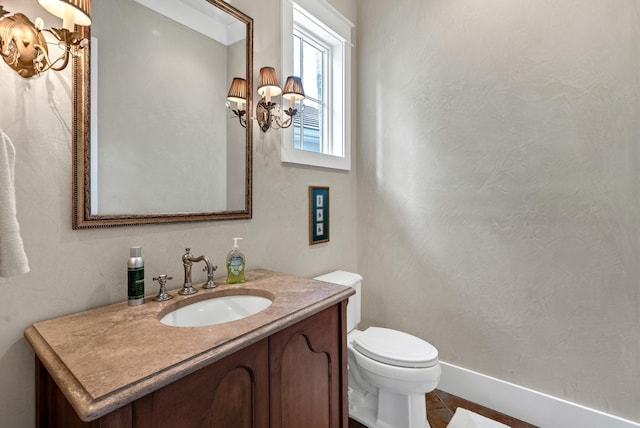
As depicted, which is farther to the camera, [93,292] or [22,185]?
[93,292]

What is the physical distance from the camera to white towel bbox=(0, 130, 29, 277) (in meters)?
0.63

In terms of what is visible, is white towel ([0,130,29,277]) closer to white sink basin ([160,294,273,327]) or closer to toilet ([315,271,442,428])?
white sink basin ([160,294,273,327])

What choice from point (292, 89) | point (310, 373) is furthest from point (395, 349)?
point (292, 89)

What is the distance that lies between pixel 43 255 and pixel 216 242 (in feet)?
1.87

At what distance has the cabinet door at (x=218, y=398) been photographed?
1.99 feet

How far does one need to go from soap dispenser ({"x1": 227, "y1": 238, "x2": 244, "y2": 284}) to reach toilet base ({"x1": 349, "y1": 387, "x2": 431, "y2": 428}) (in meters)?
0.98

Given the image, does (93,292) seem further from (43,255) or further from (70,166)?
(70,166)

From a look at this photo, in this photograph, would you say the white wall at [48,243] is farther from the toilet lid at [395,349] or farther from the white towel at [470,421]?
the white towel at [470,421]

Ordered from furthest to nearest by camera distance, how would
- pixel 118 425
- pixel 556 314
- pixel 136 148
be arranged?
1. pixel 556 314
2. pixel 136 148
3. pixel 118 425

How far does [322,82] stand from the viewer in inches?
83.9

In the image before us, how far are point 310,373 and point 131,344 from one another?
1.83 feet

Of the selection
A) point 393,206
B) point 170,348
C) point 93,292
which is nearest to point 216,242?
point 93,292

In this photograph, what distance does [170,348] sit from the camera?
2.22 ft

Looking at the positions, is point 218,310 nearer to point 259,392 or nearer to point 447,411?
point 259,392
